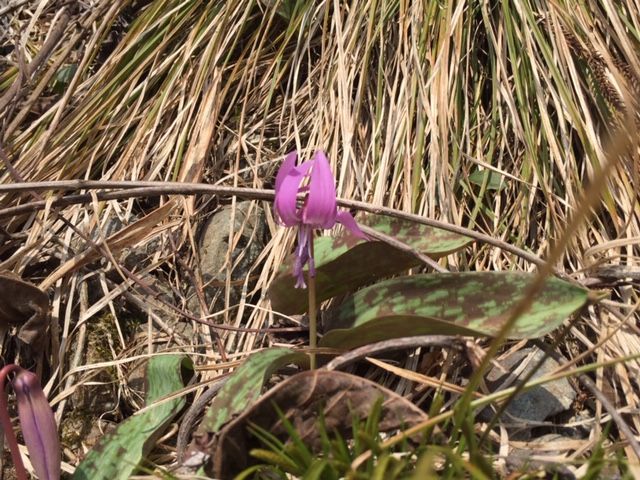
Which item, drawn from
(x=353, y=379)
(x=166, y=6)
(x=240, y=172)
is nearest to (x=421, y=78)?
(x=240, y=172)

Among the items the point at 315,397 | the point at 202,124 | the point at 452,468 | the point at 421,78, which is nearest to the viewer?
the point at 452,468

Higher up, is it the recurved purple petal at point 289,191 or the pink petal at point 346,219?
the recurved purple petal at point 289,191

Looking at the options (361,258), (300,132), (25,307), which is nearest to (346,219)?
(361,258)

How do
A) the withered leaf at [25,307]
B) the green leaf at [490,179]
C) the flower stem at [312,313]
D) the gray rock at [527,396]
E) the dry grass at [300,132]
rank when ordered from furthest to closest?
the green leaf at [490,179], the dry grass at [300,132], the withered leaf at [25,307], the gray rock at [527,396], the flower stem at [312,313]

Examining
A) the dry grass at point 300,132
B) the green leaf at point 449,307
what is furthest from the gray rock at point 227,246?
the green leaf at point 449,307

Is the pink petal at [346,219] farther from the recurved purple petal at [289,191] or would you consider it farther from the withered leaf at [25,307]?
the withered leaf at [25,307]

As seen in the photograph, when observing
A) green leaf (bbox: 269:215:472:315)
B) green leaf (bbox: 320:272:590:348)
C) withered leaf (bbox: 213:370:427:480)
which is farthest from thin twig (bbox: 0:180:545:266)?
withered leaf (bbox: 213:370:427:480)

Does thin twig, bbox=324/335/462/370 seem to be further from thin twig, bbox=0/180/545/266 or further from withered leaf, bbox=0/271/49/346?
withered leaf, bbox=0/271/49/346

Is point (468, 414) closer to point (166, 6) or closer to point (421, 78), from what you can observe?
point (421, 78)
